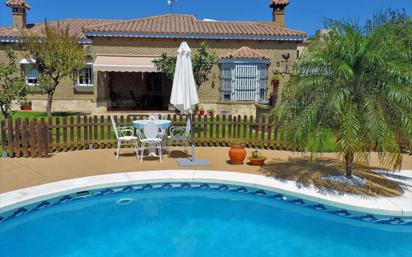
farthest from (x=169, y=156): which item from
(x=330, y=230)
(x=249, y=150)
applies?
(x=330, y=230)

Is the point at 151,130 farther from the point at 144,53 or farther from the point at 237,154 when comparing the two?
the point at 144,53

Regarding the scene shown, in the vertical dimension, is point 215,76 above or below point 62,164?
above

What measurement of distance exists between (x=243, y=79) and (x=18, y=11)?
24607mm

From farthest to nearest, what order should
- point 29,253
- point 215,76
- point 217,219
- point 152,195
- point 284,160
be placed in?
point 215,76 → point 284,160 → point 152,195 → point 217,219 → point 29,253

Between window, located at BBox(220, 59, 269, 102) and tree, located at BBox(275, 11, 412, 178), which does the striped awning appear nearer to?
window, located at BBox(220, 59, 269, 102)

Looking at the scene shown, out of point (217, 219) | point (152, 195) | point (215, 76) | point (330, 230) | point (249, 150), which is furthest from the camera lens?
point (215, 76)

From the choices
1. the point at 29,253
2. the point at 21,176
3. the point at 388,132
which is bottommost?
the point at 29,253

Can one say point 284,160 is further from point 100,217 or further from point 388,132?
point 100,217

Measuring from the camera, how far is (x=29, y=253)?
7242 mm

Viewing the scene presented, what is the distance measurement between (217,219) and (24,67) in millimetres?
29972

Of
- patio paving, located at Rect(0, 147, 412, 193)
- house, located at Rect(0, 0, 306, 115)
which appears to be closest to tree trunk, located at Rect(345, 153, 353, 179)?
patio paving, located at Rect(0, 147, 412, 193)

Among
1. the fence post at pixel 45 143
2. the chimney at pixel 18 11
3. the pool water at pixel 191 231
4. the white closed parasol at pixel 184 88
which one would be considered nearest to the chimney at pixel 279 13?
the chimney at pixel 18 11

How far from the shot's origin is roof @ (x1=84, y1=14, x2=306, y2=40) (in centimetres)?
2944

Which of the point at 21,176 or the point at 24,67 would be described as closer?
the point at 21,176
